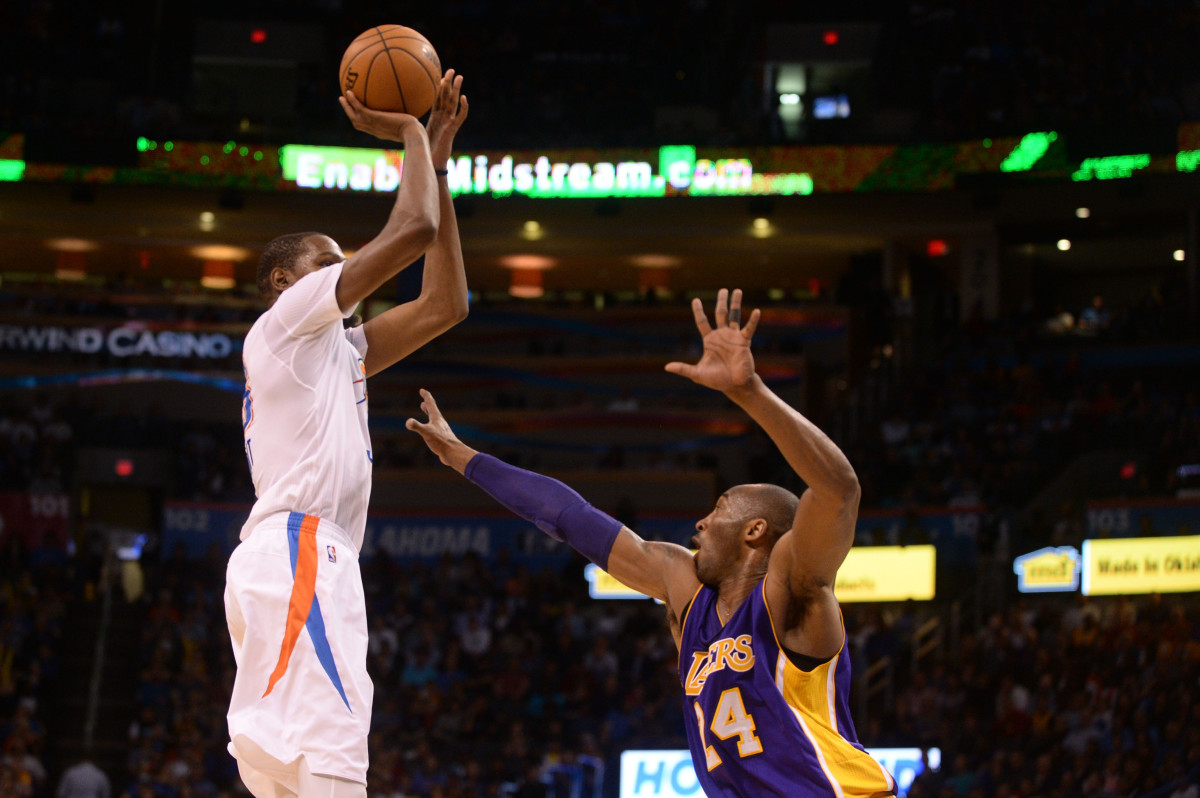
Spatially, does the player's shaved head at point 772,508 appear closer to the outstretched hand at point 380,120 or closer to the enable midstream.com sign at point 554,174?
the outstretched hand at point 380,120

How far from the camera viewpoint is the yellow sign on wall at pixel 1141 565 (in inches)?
656

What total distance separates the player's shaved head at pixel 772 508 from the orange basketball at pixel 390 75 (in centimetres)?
158

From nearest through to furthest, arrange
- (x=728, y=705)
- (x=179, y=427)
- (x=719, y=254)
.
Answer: (x=728, y=705)
(x=179, y=427)
(x=719, y=254)

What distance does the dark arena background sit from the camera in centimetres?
1666

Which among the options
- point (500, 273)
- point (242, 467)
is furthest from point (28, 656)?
point (500, 273)

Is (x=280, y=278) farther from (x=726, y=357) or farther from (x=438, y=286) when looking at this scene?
(x=726, y=357)

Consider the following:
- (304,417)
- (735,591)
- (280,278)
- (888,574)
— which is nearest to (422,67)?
(280,278)

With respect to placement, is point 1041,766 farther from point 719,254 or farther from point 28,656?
point 719,254

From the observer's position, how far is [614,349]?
27266 millimetres

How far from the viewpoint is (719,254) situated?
27953mm

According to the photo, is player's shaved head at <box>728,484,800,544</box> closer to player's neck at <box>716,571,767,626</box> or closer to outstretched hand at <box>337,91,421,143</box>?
player's neck at <box>716,571,767,626</box>

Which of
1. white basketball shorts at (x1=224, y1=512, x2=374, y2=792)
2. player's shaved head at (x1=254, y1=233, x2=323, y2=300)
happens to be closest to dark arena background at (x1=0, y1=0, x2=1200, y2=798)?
player's shaved head at (x1=254, y1=233, x2=323, y2=300)

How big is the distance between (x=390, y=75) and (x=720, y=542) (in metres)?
1.76

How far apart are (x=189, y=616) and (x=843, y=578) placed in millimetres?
8910
